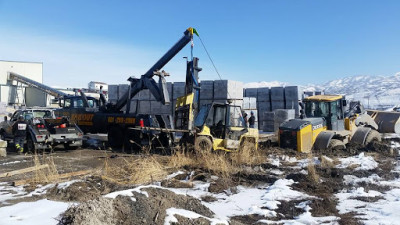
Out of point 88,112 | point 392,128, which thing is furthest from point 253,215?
point 392,128

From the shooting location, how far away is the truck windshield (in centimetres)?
1344

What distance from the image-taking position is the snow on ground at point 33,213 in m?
4.54

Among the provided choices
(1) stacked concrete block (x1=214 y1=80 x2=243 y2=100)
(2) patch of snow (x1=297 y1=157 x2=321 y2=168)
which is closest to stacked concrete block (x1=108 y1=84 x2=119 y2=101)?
(1) stacked concrete block (x1=214 y1=80 x2=243 y2=100)

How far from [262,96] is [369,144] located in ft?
34.1

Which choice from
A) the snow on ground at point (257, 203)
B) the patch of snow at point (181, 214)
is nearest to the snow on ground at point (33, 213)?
the snow on ground at point (257, 203)

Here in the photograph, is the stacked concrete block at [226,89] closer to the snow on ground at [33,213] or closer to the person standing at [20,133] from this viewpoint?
the person standing at [20,133]

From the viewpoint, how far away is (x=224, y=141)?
11750 mm

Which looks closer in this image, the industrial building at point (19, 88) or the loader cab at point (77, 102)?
the loader cab at point (77, 102)

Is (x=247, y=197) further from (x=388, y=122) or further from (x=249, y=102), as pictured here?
(x=249, y=102)

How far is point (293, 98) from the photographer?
71.1 ft

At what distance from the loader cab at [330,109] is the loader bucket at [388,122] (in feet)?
17.8

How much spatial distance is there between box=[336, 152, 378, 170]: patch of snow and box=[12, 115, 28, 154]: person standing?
1076 centimetres

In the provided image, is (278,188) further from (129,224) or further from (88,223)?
(88,223)

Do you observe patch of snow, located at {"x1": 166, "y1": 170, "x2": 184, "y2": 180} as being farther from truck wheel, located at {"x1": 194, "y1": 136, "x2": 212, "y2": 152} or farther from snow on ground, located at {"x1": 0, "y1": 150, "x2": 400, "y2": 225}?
truck wheel, located at {"x1": 194, "y1": 136, "x2": 212, "y2": 152}
